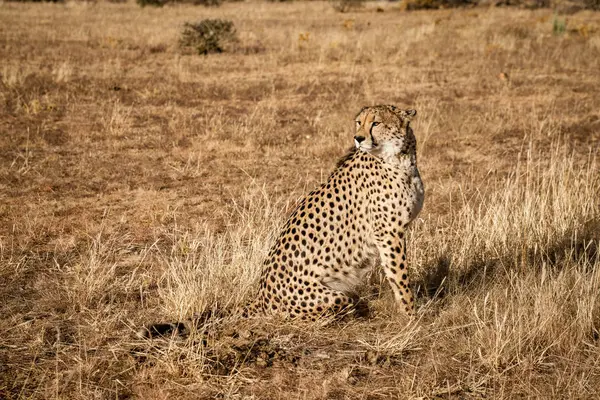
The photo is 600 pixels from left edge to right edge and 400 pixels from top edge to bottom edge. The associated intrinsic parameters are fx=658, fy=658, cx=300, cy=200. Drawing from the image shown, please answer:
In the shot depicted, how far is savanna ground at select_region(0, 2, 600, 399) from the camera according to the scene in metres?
2.84

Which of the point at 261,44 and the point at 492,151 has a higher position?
the point at 261,44

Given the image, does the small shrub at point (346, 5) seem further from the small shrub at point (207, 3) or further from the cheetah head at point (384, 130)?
the cheetah head at point (384, 130)

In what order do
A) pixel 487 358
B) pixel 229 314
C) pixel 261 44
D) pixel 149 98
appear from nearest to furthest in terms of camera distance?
1. pixel 487 358
2. pixel 229 314
3. pixel 149 98
4. pixel 261 44

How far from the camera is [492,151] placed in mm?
6855

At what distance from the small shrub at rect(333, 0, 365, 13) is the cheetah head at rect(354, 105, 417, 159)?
65.0ft

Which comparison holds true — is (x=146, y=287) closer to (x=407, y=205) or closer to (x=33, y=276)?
(x=33, y=276)

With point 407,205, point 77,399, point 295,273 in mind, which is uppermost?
point 407,205

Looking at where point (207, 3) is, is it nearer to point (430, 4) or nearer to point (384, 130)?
point (430, 4)

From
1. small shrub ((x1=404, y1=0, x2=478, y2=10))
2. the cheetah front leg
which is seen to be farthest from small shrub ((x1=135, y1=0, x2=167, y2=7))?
the cheetah front leg

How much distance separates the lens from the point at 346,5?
22547 millimetres

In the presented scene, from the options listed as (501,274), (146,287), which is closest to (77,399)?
(146,287)

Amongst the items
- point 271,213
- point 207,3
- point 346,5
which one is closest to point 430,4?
point 346,5

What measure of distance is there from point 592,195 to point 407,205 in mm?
2172

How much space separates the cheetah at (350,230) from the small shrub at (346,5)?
19880 millimetres
